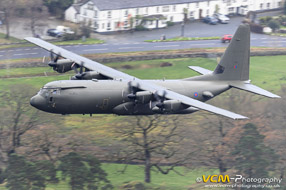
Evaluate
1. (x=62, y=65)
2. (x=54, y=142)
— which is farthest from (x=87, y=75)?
(x=54, y=142)

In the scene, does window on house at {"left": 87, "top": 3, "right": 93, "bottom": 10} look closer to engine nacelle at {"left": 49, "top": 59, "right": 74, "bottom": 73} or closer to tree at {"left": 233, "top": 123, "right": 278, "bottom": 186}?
engine nacelle at {"left": 49, "top": 59, "right": 74, "bottom": 73}

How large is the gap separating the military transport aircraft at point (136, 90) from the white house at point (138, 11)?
52555mm

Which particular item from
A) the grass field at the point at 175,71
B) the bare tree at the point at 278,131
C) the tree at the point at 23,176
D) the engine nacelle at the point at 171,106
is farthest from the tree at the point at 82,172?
the bare tree at the point at 278,131

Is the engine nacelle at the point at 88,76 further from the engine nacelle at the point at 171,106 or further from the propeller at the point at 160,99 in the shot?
the engine nacelle at the point at 171,106

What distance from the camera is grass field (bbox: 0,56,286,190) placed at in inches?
2534

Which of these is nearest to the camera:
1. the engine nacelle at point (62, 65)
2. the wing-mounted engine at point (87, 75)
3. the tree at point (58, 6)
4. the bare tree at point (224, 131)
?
the wing-mounted engine at point (87, 75)

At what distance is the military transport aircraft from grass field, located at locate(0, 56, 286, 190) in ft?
45.9

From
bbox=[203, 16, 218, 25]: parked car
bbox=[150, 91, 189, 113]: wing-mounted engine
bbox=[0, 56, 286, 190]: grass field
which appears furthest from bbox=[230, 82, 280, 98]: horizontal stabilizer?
bbox=[203, 16, 218, 25]: parked car

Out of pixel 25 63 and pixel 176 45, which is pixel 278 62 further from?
pixel 25 63

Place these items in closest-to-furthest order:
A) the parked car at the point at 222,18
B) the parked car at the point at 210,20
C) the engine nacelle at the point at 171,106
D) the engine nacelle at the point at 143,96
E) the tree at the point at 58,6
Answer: the engine nacelle at the point at 171,106, the engine nacelle at the point at 143,96, the tree at the point at 58,6, the parked car at the point at 210,20, the parked car at the point at 222,18

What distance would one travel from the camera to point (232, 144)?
2522 inches

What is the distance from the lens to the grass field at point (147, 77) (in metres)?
64.4

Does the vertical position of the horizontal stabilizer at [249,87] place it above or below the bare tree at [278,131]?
above

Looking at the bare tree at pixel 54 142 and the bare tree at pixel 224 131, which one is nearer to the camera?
the bare tree at pixel 54 142
